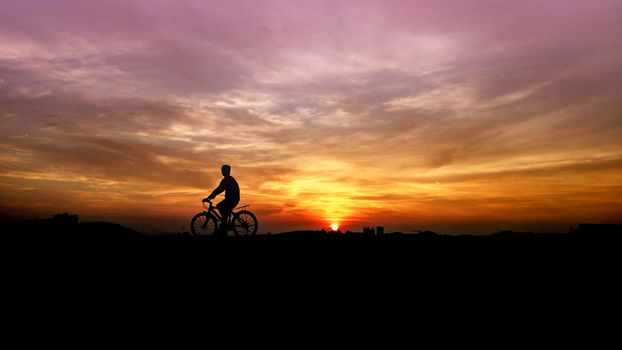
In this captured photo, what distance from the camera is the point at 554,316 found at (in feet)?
35.3

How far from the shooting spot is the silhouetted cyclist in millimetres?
20266

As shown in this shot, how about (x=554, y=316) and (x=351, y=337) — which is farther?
(x=554, y=316)

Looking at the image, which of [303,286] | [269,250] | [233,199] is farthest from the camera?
[233,199]

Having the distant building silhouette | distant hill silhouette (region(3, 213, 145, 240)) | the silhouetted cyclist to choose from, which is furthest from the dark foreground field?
the silhouetted cyclist

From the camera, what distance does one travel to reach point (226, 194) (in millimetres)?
20391

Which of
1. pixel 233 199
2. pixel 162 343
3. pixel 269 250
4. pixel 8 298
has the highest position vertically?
pixel 233 199

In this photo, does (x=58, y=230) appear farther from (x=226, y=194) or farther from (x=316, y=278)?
(x=316, y=278)

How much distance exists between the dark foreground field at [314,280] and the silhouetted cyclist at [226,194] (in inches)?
175

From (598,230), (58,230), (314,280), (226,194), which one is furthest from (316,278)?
(598,230)

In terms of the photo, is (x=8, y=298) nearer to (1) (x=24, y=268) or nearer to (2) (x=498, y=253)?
(1) (x=24, y=268)

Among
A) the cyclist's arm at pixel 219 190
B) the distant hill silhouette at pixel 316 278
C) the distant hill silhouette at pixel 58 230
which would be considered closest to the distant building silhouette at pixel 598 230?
the distant hill silhouette at pixel 316 278

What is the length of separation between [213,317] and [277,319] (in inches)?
54.8

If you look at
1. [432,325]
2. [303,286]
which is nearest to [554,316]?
[432,325]

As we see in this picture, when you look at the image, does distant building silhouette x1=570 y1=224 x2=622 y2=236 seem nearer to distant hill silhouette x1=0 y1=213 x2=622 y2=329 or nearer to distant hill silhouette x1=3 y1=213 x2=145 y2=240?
distant hill silhouette x1=0 y1=213 x2=622 y2=329
